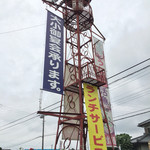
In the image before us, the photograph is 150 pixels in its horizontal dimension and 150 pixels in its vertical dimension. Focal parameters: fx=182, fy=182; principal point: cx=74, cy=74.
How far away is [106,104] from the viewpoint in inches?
619

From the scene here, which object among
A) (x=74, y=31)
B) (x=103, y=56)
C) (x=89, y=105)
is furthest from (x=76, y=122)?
(x=74, y=31)

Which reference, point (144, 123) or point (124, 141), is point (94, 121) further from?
point (124, 141)

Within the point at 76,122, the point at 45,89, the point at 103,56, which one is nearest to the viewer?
the point at 45,89

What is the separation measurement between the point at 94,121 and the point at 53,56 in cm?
539

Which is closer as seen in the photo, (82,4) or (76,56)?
(76,56)

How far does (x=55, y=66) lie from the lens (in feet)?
41.7

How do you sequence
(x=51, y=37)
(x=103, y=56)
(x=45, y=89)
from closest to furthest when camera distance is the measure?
(x=45, y=89)
(x=51, y=37)
(x=103, y=56)

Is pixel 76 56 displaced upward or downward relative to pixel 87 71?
upward

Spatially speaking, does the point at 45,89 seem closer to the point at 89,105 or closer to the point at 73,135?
the point at 89,105

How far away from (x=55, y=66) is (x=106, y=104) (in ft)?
19.6

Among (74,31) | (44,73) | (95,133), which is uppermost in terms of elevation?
(74,31)

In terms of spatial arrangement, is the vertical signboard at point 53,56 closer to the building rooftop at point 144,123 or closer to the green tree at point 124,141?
the building rooftop at point 144,123

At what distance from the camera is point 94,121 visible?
12680mm

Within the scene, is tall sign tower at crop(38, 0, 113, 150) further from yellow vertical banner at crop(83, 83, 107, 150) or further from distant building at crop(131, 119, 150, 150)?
distant building at crop(131, 119, 150, 150)
